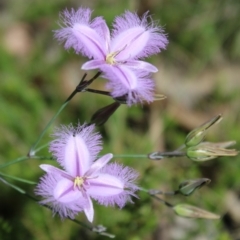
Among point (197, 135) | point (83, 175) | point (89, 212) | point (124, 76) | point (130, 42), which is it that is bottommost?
point (89, 212)

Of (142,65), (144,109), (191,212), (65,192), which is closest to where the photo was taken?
(65,192)

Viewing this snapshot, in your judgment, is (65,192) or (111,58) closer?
(65,192)

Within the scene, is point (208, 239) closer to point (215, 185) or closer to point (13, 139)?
point (215, 185)

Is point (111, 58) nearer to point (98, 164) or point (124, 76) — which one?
point (124, 76)

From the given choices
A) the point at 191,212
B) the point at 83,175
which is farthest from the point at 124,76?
the point at 191,212

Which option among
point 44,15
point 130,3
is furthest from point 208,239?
point 44,15

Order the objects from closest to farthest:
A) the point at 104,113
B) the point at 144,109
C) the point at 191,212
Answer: the point at 104,113 → the point at 191,212 → the point at 144,109

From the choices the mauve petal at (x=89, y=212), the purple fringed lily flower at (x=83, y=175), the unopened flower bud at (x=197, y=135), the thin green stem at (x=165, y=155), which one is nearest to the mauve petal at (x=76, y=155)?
the purple fringed lily flower at (x=83, y=175)
